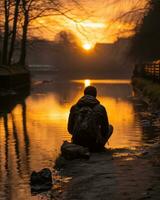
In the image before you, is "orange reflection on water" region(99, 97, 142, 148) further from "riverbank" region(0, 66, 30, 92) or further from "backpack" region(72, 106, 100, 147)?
"riverbank" region(0, 66, 30, 92)

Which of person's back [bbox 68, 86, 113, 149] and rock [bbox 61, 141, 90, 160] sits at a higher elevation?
person's back [bbox 68, 86, 113, 149]

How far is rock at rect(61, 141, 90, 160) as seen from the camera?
1133 centimetres

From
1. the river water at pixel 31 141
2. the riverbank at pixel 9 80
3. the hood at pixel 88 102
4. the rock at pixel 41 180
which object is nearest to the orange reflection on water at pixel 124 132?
the river water at pixel 31 141

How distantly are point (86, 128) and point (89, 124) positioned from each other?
0.11m

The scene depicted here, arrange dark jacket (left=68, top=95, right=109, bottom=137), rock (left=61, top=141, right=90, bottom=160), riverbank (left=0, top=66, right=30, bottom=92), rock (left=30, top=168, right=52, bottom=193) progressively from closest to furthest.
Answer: rock (left=30, top=168, right=52, bottom=193) → rock (left=61, top=141, right=90, bottom=160) → dark jacket (left=68, top=95, right=109, bottom=137) → riverbank (left=0, top=66, right=30, bottom=92)

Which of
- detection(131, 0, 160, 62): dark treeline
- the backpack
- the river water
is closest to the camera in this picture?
the river water

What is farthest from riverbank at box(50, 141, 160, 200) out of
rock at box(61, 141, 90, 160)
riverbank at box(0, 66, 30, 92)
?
riverbank at box(0, 66, 30, 92)

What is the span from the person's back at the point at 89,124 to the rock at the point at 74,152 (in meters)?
0.40

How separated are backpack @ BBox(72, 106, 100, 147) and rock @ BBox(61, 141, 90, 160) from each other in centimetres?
38

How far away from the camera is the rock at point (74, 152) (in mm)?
11328

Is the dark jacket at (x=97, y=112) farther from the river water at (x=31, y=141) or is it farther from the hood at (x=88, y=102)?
the river water at (x=31, y=141)

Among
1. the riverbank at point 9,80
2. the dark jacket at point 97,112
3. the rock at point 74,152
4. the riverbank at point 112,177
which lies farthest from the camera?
the riverbank at point 9,80

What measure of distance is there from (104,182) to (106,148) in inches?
144

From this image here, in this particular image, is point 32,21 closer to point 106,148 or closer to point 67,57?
point 106,148
